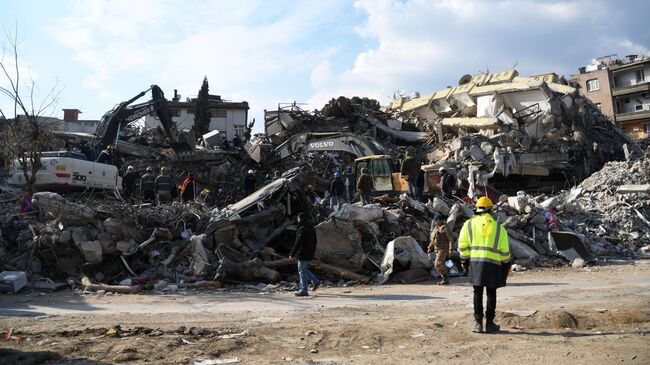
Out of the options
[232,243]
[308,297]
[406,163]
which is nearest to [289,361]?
[308,297]

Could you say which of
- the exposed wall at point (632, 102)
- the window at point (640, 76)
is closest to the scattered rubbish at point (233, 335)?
the exposed wall at point (632, 102)

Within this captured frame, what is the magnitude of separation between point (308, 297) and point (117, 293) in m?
3.56

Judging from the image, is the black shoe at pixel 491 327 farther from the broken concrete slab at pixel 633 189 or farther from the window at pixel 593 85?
the window at pixel 593 85

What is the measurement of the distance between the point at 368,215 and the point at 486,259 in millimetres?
6586

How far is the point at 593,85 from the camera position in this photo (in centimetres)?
5162

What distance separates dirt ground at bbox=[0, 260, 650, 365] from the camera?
16.0 ft

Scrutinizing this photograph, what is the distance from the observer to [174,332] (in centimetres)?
588

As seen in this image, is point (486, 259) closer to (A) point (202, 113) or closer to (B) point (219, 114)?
(A) point (202, 113)

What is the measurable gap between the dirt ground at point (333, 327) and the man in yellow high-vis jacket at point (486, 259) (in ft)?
0.93

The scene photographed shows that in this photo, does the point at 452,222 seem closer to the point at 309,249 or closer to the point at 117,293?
the point at 309,249

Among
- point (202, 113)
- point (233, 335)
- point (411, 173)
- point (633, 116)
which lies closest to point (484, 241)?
point (233, 335)

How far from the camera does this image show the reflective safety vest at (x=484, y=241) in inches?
232

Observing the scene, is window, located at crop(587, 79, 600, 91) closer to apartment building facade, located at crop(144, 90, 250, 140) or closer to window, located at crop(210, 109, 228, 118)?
apartment building facade, located at crop(144, 90, 250, 140)

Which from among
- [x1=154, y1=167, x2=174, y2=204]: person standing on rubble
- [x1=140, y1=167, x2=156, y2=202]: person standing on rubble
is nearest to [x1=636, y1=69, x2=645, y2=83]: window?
[x1=154, y1=167, x2=174, y2=204]: person standing on rubble
